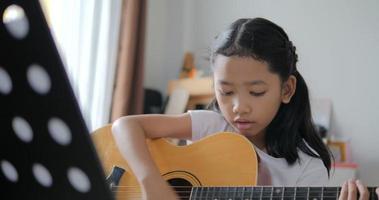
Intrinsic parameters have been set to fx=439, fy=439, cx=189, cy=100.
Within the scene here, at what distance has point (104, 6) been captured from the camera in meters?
2.33

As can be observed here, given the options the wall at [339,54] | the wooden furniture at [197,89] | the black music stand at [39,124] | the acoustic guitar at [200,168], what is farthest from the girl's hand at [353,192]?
the wooden furniture at [197,89]

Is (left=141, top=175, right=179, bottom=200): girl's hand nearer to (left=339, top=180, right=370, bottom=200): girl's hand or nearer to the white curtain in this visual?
(left=339, top=180, right=370, bottom=200): girl's hand

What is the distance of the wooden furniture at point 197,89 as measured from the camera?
2.69 meters

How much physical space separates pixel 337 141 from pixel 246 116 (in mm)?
1529

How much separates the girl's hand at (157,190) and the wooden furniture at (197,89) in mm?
1720

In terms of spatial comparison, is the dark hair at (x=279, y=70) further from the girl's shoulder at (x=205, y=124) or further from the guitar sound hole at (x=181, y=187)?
the guitar sound hole at (x=181, y=187)

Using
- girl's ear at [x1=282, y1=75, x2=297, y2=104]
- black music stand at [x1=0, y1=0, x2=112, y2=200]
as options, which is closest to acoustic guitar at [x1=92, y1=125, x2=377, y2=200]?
girl's ear at [x1=282, y1=75, x2=297, y2=104]

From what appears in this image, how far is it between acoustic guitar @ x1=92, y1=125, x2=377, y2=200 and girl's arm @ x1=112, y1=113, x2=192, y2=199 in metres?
0.03

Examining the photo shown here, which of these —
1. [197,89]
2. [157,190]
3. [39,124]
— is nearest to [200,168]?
[157,190]

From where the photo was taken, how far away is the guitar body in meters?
0.98

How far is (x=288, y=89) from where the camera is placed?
114 cm

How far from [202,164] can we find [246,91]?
0.66 feet

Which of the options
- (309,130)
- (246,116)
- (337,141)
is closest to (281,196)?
(246,116)

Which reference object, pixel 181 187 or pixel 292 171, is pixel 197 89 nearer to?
pixel 292 171
